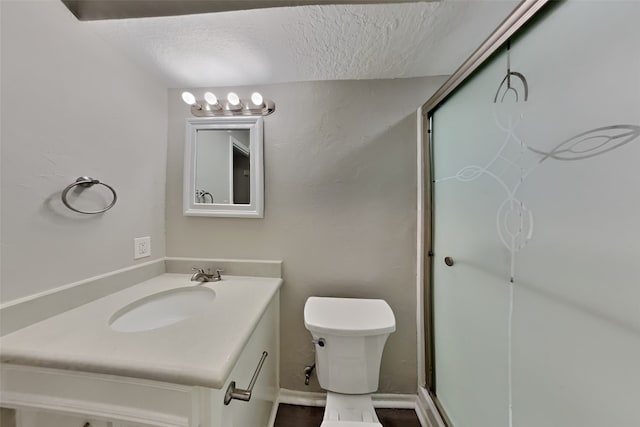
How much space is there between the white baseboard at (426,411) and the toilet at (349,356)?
350mm

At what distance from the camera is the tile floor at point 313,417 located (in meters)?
1.17

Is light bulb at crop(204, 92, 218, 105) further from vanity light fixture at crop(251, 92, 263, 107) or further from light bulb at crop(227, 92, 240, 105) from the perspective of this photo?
vanity light fixture at crop(251, 92, 263, 107)

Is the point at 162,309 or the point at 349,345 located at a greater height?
the point at 162,309

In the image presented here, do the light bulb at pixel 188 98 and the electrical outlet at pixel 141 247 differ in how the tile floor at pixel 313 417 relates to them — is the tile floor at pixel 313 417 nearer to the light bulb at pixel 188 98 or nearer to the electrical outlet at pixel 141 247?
the electrical outlet at pixel 141 247

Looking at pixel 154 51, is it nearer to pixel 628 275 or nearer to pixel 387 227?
pixel 387 227

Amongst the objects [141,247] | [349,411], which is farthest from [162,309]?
[349,411]

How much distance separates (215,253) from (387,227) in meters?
1.12

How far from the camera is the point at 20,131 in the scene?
28.0 inches

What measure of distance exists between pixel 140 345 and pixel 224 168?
3.22ft

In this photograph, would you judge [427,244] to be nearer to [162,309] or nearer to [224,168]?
[224,168]

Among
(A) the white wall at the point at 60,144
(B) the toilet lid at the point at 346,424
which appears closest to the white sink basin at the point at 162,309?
(A) the white wall at the point at 60,144

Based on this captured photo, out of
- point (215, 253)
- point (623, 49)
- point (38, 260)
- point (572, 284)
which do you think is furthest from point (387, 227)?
point (38, 260)

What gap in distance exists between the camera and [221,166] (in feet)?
4.32

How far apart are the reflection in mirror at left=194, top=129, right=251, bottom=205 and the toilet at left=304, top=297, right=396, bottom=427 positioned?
0.86 m
